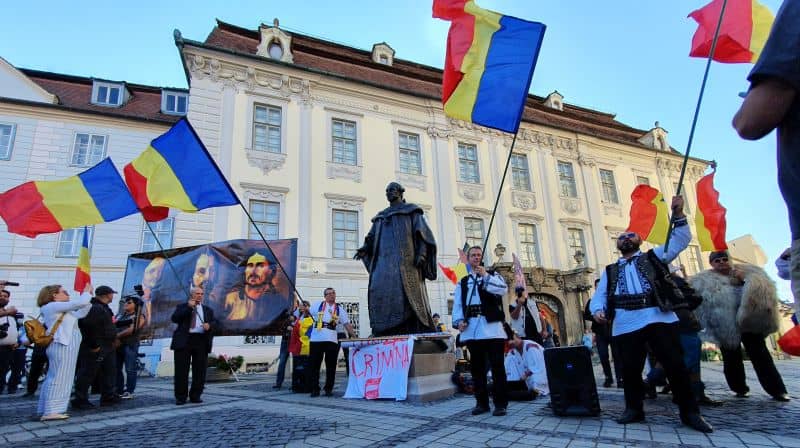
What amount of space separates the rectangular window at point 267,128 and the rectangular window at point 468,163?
8.26 metres

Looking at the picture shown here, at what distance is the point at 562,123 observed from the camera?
24594 millimetres

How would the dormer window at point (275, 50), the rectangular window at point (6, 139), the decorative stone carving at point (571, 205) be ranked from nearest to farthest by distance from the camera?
the rectangular window at point (6, 139) → the dormer window at point (275, 50) → the decorative stone carving at point (571, 205)

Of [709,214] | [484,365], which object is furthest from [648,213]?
[484,365]

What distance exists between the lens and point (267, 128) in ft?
55.4

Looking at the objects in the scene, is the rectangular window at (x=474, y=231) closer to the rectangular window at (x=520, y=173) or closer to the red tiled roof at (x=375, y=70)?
the rectangular window at (x=520, y=173)

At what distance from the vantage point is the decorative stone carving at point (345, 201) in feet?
55.2

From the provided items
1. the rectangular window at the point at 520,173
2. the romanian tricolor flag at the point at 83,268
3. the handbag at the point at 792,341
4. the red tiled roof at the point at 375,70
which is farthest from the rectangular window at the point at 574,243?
the handbag at the point at 792,341

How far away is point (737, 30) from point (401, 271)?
5329 millimetres

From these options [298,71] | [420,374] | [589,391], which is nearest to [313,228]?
[298,71]

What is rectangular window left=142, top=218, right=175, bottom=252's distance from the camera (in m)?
16.7

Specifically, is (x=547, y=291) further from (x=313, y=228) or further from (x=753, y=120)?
(x=753, y=120)

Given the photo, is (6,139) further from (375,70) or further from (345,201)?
(375,70)

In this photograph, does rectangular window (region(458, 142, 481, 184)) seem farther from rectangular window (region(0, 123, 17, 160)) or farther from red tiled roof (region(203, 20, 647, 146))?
rectangular window (region(0, 123, 17, 160))

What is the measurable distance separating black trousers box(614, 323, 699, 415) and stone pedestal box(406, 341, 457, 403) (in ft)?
8.17
